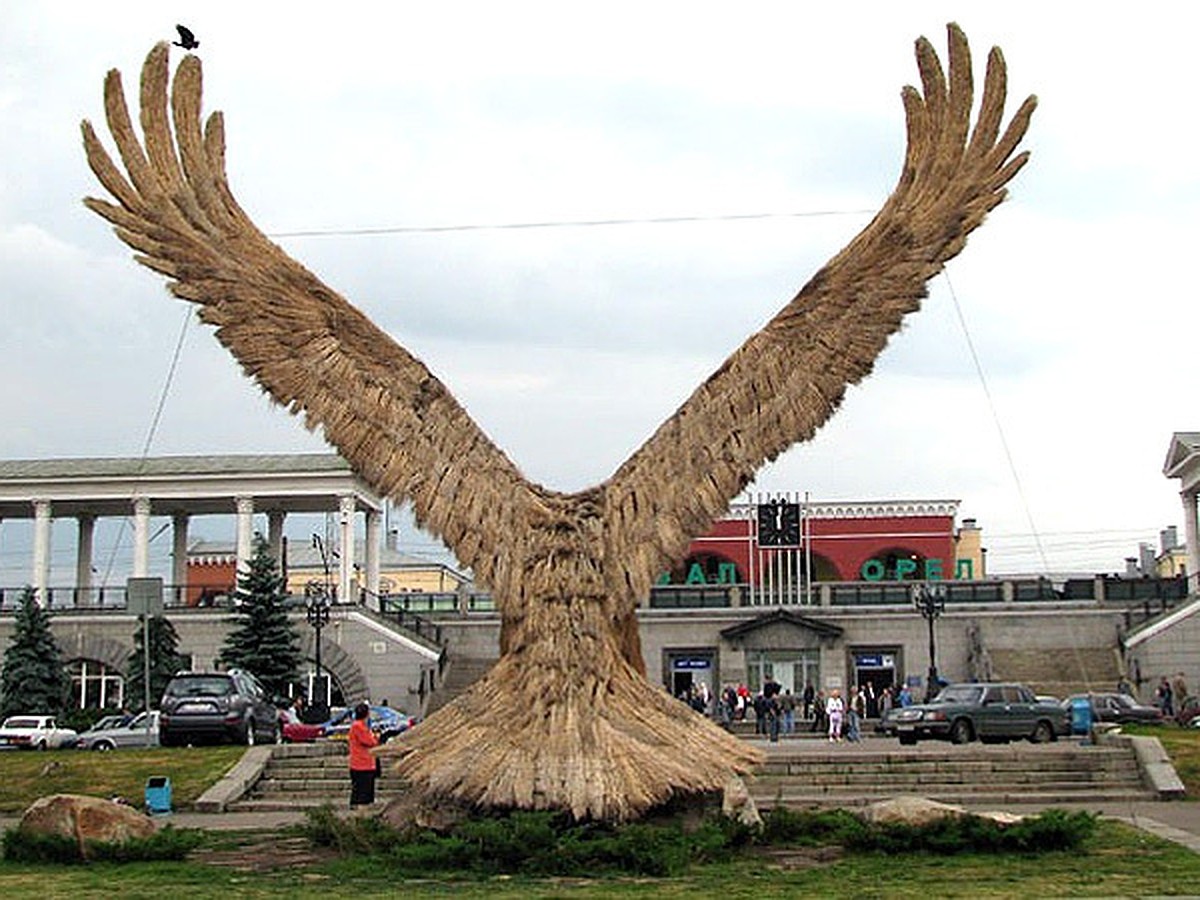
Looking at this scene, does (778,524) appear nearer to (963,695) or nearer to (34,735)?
(963,695)

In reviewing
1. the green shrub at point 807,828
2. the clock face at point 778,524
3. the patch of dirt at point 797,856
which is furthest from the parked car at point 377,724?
the clock face at point 778,524

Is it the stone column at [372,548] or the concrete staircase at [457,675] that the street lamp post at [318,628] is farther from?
the stone column at [372,548]

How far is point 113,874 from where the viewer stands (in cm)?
1140

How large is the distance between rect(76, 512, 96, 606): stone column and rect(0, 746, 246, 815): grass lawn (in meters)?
34.9

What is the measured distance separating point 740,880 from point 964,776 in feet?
36.6

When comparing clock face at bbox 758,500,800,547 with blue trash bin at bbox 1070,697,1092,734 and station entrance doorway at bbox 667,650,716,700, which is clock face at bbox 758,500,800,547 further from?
blue trash bin at bbox 1070,697,1092,734

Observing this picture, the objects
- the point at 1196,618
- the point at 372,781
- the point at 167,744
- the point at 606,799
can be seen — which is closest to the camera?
the point at 606,799

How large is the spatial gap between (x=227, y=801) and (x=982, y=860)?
10916 mm

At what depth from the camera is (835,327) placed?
1182 cm

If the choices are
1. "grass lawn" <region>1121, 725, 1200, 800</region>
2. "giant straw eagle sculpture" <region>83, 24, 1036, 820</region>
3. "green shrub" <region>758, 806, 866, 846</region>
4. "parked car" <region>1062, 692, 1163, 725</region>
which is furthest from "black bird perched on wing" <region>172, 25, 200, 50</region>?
"parked car" <region>1062, 692, 1163, 725</region>

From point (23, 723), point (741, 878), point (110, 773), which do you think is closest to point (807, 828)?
point (741, 878)

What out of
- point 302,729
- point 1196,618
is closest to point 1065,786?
point 302,729

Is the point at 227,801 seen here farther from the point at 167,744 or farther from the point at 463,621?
the point at 463,621

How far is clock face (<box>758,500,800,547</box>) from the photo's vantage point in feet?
185
